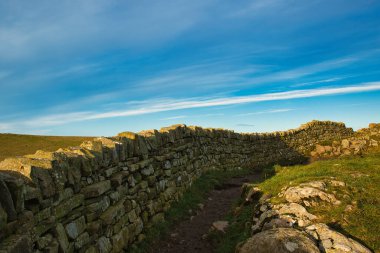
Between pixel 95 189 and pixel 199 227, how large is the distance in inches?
190

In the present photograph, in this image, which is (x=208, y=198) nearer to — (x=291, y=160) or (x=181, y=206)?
(x=181, y=206)

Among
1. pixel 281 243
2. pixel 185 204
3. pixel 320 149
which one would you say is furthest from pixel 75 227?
pixel 320 149

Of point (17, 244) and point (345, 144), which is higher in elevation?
point (17, 244)

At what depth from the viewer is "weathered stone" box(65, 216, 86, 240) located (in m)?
5.87

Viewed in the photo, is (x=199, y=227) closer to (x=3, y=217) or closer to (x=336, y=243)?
(x=336, y=243)

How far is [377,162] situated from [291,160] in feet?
44.6

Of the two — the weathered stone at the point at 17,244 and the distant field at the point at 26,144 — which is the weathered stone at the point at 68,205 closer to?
the weathered stone at the point at 17,244

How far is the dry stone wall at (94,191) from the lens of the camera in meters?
4.61

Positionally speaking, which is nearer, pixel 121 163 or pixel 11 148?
pixel 121 163

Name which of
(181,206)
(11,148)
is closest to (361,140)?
(181,206)

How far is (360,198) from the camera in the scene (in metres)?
8.62

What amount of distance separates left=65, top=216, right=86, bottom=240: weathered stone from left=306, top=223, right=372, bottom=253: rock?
5136mm

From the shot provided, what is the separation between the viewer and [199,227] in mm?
10430

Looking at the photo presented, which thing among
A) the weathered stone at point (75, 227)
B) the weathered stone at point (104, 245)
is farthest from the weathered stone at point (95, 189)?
the weathered stone at point (104, 245)
